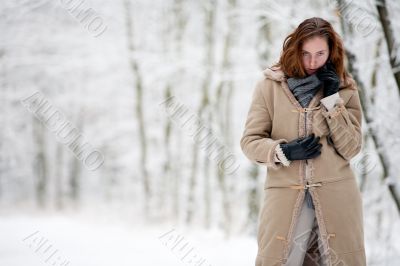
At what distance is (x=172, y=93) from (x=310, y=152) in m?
9.43

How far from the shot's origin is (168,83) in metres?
10.9

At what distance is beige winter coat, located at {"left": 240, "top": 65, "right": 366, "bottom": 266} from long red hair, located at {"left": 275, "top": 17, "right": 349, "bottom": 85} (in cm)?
9

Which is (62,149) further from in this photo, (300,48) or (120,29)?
(300,48)

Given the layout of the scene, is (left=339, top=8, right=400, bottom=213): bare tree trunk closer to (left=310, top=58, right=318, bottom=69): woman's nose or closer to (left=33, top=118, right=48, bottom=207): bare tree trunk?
(left=310, top=58, right=318, bottom=69): woman's nose

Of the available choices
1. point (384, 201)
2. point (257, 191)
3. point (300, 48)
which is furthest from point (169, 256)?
point (257, 191)

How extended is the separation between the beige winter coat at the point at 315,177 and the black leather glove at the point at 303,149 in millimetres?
66

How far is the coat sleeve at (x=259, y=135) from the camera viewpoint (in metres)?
2.19

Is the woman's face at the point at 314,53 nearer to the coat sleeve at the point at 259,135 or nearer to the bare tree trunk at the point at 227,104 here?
the coat sleeve at the point at 259,135

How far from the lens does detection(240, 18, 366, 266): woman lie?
2.18 metres

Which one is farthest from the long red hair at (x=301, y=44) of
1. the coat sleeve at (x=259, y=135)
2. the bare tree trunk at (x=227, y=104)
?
the bare tree trunk at (x=227, y=104)

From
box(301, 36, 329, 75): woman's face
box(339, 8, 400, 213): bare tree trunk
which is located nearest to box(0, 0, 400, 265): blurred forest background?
box(339, 8, 400, 213): bare tree trunk

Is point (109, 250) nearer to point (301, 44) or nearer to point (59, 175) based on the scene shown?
point (301, 44)

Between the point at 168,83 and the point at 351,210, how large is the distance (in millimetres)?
8912

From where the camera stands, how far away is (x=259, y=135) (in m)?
2.30
